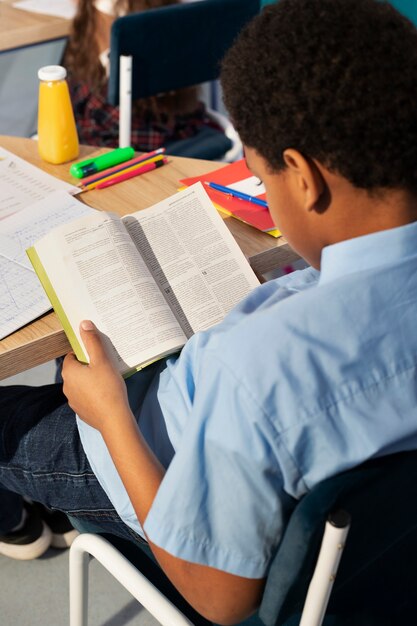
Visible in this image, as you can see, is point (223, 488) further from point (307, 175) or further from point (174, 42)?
point (174, 42)

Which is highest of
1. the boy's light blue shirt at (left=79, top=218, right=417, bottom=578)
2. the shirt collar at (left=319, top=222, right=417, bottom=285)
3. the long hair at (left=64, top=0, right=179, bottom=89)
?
the shirt collar at (left=319, top=222, right=417, bottom=285)

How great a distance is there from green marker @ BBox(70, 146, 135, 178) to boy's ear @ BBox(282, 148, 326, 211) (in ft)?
2.25

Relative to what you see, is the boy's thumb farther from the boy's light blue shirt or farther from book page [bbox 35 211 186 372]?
the boy's light blue shirt

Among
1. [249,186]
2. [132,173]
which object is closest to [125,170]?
[132,173]

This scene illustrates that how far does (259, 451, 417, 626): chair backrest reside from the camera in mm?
672

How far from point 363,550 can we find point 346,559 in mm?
19

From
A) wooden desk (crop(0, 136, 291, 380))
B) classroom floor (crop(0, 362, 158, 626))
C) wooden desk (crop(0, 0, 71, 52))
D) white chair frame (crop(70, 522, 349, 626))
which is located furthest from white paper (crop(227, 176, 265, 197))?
wooden desk (crop(0, 0, 71, 52))

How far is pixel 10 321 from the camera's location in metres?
1.04

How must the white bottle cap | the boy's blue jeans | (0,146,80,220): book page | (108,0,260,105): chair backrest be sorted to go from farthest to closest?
(108,0,260,105): chair backrest < the white bottle cap < (0,146,80,220): book page < the boy's blue jeans

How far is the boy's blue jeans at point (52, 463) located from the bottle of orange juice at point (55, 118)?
486 mm

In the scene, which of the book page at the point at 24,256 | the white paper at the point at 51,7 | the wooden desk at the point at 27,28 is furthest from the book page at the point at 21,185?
the white paper at the point at 51,7

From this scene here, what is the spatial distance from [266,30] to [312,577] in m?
0.53

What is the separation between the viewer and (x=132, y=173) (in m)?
1.40

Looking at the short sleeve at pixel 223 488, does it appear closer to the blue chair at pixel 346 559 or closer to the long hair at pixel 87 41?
the blue chair at pixel 346 559
